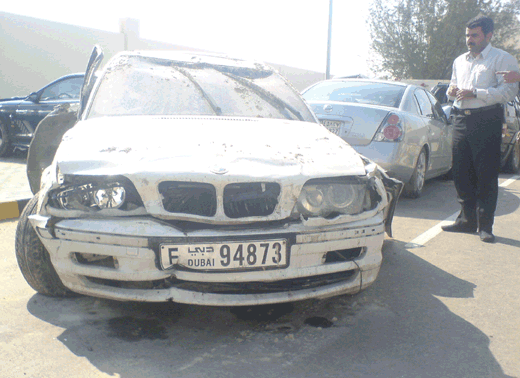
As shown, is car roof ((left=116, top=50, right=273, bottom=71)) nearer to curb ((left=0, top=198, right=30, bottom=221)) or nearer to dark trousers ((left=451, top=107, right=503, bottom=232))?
dark trousers ((left=451, top=107, right=503, bottom=232))

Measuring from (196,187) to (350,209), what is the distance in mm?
826

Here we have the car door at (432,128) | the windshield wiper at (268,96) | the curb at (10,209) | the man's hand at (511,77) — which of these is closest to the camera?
the windshield wiper at (268,96)

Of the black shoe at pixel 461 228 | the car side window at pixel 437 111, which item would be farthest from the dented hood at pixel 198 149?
the car side window at pixel 437 111

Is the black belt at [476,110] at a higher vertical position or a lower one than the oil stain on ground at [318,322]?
higher

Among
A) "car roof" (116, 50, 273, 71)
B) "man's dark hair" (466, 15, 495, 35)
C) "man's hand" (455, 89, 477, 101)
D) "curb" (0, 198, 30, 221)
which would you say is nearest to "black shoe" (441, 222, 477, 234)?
"man's hand" (455, 89, 477, 101)

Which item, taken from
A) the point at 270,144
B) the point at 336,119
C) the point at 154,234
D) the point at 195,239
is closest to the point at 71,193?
the point at 154,234

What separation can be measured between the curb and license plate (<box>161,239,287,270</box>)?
3.58 m

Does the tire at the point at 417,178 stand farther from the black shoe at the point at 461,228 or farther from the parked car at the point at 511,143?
the parked car at the point at 511,143

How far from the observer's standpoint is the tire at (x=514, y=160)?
34.4 feet

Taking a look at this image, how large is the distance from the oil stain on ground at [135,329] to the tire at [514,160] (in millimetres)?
9441

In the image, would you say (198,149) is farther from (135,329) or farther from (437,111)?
(437,111)

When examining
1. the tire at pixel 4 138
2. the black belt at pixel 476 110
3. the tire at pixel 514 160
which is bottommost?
the tire at pixel 514 160

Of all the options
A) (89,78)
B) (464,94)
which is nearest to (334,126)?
(464,94)

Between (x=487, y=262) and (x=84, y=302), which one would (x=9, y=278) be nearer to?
(x=84, y=302)
